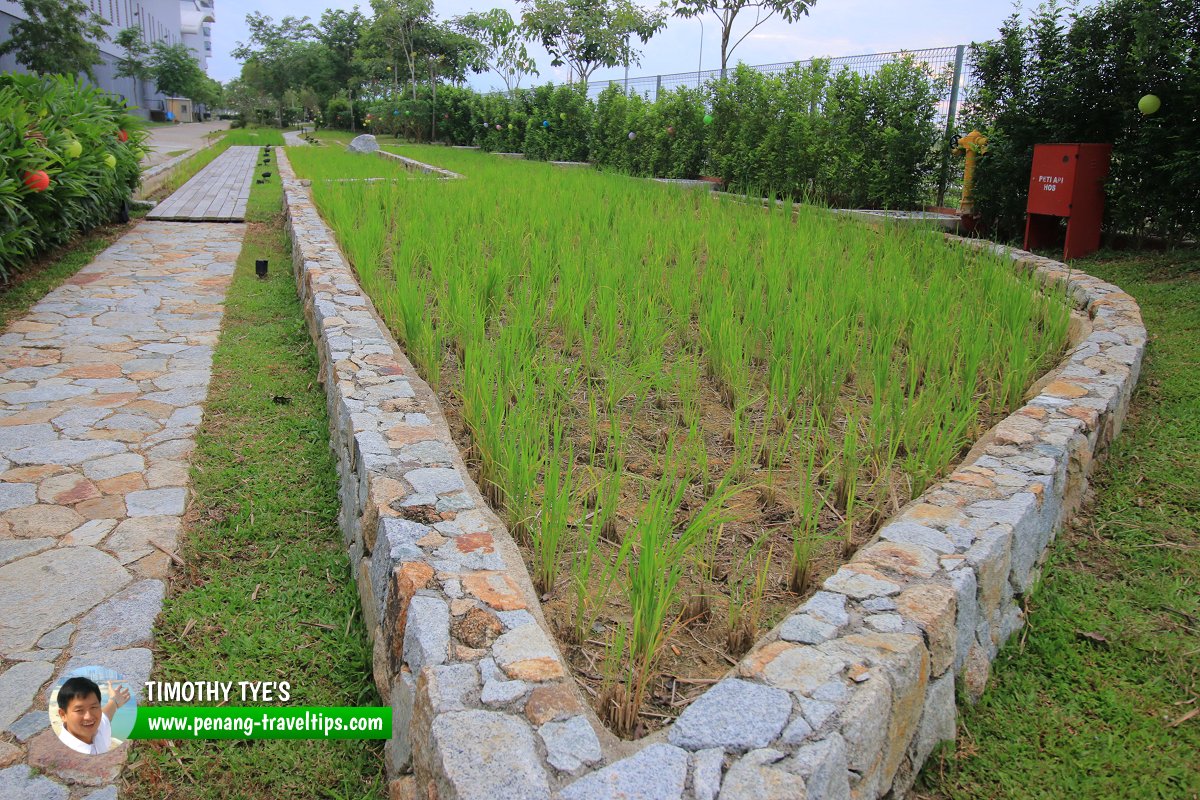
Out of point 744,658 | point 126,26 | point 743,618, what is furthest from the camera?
point 126,26

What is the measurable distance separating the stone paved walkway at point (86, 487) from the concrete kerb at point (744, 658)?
58 cm

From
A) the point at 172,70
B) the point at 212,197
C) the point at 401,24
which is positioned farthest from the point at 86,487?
the point at 172,70

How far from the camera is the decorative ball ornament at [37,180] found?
191 inches

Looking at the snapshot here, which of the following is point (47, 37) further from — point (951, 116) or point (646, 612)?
point (646, 612)

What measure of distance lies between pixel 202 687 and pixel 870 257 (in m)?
4.00

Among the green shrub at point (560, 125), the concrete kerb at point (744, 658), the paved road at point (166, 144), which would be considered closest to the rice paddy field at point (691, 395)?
the concrete kerb at point (744, 658)

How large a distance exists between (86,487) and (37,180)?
321cm

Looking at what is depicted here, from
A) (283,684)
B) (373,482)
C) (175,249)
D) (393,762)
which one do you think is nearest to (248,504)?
(373,482)

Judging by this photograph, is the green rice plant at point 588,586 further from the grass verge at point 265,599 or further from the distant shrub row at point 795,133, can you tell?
the distant shrub row at point 795,133

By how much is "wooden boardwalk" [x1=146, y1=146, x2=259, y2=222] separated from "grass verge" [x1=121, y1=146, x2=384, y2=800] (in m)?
5.19

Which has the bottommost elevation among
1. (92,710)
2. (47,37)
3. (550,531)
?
(92,710)

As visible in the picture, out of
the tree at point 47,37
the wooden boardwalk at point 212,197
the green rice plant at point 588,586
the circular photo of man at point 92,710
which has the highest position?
the tree at point 47,37

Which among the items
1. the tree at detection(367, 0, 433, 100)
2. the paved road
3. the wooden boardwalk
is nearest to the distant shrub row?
the wooden boardwalk

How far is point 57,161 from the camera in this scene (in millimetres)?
5398
